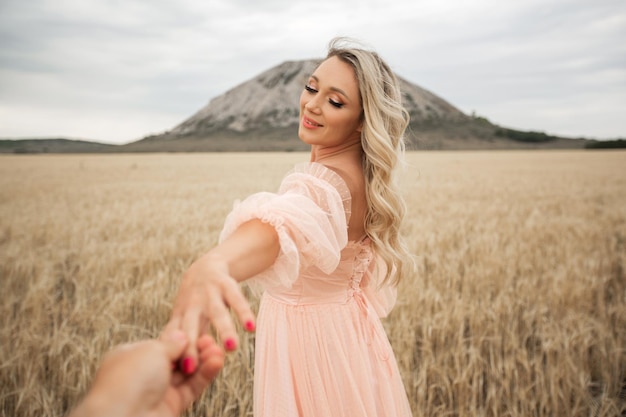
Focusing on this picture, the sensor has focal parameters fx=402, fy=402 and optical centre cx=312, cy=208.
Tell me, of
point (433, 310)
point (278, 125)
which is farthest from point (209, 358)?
point (278, 125)

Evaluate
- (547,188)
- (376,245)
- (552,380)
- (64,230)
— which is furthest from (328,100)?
(547,188)

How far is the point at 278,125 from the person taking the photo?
Answer: 4520 inches

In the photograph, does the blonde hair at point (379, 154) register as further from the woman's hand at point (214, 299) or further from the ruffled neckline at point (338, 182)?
the woman's hand at point (214, 299)

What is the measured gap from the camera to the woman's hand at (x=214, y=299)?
1.92 feet

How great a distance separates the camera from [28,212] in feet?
24.4

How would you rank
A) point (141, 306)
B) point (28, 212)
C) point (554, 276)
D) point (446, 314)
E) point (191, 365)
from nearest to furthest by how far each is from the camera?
point (191, 365) < point (446, 314) < point (141, 306) < point (554, 276) < point (28, 212)

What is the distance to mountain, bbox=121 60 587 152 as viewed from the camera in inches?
2975

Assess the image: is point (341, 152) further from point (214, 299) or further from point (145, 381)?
point (145, 381)

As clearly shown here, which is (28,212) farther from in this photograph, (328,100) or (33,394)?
(328,100)

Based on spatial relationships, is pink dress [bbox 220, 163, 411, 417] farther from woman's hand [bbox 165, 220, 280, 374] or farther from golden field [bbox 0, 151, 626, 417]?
golden field [bbox 0, 151, 626, 417]

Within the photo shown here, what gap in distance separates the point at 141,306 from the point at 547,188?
12545 millimetres

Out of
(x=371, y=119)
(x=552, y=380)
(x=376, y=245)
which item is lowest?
(x=552, y=380)

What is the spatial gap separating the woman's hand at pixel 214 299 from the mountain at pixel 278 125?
67926mm

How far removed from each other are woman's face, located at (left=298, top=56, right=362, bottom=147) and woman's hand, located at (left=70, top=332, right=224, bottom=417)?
1.01 metres
